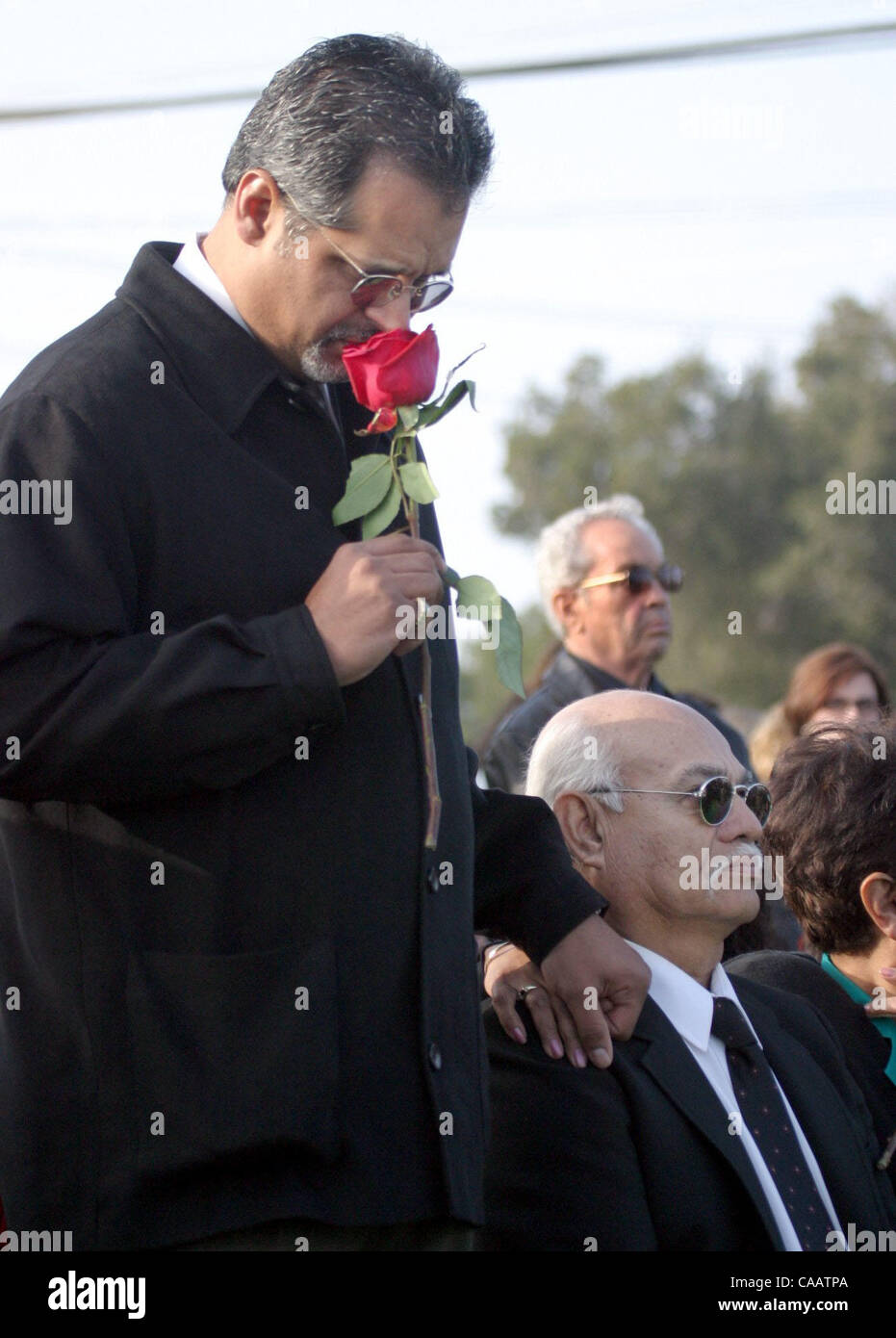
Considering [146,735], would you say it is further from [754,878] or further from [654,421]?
[654,421]

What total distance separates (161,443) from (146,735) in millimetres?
397

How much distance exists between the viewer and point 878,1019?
3498 millimetres

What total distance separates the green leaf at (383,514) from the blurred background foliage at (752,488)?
30801mm

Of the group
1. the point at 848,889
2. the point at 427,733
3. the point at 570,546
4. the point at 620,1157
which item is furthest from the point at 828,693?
the point at 427,733

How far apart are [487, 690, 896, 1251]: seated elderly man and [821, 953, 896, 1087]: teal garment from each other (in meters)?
0.16

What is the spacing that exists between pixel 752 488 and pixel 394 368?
34021mm

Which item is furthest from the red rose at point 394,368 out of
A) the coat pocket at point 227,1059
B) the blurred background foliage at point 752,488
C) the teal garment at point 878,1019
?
the blurred background foliage at point 752,488

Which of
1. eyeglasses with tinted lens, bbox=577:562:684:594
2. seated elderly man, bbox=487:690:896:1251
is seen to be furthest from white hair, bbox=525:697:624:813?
eyeglasses with tinted lens, bbox=577:562:684:594

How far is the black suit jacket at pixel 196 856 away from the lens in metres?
1.98

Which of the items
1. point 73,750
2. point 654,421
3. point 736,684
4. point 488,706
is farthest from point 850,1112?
point 488,706

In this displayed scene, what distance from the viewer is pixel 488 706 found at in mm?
40312

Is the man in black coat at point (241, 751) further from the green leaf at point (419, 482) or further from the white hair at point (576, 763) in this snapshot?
the white hair at point (576, 763)

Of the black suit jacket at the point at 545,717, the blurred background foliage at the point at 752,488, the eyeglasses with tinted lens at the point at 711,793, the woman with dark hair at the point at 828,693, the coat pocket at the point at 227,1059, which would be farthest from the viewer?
the blurred background foliage at the point at 752,488

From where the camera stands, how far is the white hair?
319cm
